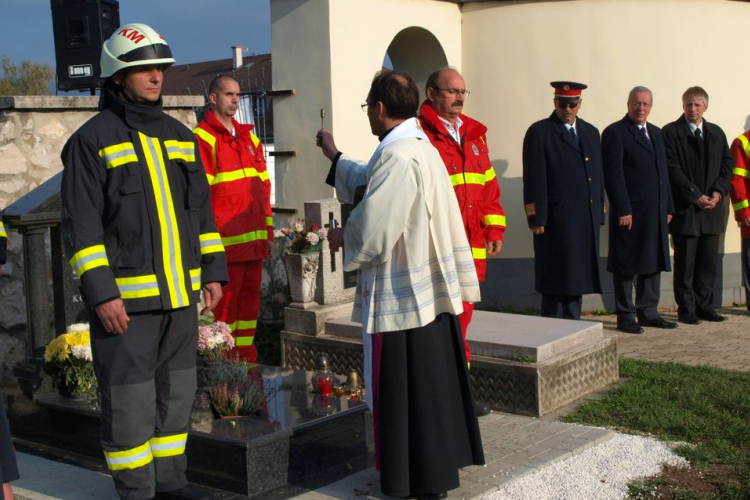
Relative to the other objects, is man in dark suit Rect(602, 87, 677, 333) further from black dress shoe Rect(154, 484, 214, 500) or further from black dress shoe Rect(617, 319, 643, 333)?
black dress shoe Rect(154, 484, 214, 500)

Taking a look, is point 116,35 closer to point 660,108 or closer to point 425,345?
point 425,345

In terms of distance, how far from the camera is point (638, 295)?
9.59 metres

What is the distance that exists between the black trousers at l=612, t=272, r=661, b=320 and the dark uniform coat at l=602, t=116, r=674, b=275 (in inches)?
4.0

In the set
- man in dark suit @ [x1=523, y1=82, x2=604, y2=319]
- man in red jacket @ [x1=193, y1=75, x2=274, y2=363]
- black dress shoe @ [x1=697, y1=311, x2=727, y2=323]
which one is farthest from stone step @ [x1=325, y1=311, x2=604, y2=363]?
black dress shoe @ [x1=697, y1=311, x2=727, y2=323]

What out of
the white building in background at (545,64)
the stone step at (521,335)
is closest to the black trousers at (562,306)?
the stone step at (521,335)

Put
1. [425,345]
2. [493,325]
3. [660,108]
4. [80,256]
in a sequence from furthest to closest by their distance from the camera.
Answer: [660,108] < [493,325] < [425,345] < [80,256]

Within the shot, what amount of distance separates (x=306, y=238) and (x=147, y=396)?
3.53 m

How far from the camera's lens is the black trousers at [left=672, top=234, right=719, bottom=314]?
987cm

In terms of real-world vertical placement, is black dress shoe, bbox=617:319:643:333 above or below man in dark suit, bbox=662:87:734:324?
below

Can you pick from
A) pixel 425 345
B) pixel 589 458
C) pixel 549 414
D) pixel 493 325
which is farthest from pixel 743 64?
pixel 425 345

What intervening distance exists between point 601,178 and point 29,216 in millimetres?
4819

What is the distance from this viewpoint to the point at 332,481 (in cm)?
521

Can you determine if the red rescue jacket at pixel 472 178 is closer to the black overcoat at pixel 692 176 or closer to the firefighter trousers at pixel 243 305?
the firefighter trousers at pixel 243 305

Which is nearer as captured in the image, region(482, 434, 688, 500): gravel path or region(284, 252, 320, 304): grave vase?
region(482, 434, 688, 500): gravel path
